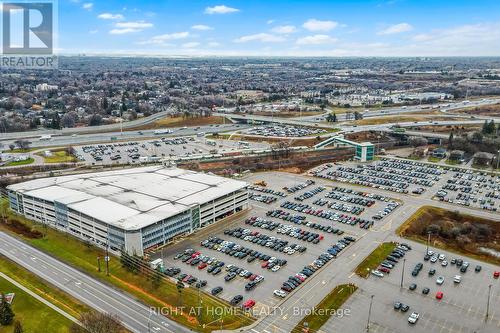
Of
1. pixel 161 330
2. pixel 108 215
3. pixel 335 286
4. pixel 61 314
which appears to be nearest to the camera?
pixel 161 330

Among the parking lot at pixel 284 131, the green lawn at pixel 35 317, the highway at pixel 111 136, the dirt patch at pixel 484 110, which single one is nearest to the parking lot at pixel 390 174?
the parking lot at pixel 284 131

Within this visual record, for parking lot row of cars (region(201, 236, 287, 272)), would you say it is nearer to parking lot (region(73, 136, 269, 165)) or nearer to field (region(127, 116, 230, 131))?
parking lot (region(73, 136, 269, 165))

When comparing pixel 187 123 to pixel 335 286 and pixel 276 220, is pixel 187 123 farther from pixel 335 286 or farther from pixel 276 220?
pixel 335 286

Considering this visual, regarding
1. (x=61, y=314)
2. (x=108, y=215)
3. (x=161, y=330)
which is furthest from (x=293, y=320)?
(x=108, y=215)

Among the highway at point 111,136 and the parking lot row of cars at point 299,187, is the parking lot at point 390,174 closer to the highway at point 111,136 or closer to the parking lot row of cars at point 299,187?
the parking lot row of cars at point 299,187

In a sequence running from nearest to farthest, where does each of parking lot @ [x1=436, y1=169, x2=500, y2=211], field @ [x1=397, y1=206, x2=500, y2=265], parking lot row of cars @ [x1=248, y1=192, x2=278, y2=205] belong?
field @ [x1=397, y1=206, x2=500, y2=265] < parking lot @ [x1=436, y1=169, x2=500, y2=211] < parking lot row of cars @ [x1=248, y1=192, x2=278, y2=205]

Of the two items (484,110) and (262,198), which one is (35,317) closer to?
(262,198)

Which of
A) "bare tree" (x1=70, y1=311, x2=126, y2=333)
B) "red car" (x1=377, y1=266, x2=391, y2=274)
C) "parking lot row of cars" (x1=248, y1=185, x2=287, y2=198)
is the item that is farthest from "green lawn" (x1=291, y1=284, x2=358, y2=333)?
"parking lot row of cars" (x1=248, y1=185, x2=287, y2=198)
